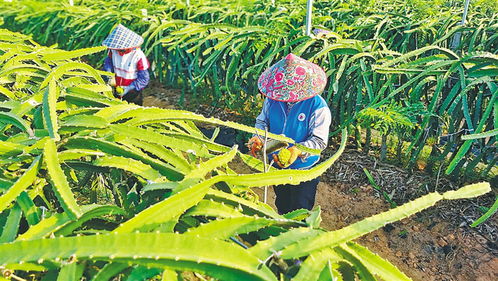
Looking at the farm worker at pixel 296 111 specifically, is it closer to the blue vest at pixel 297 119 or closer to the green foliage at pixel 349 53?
the blue vest at pixel 297 119

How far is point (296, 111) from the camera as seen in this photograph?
2.19 meters

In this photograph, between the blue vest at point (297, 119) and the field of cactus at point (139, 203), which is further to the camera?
the blue vest at point (297, 119)

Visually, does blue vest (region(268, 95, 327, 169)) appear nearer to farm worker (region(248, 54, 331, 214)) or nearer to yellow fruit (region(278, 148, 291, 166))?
farm worker (region(248, 54, 331, 214))

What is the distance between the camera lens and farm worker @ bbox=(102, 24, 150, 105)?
357 centimetres

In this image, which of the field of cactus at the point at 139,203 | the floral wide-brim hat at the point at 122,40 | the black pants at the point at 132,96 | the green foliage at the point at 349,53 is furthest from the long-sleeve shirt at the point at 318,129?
the black pants at the point at 132,96

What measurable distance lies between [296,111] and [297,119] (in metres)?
0.04

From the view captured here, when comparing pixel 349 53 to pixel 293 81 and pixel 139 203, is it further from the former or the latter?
pixel 139 203

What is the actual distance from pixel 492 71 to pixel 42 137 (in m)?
2.38

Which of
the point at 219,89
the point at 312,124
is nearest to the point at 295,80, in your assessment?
the point at 312,124

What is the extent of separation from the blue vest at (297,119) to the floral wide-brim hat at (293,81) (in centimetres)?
12

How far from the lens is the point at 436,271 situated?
7.99 feet

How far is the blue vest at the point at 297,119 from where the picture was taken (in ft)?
7.14

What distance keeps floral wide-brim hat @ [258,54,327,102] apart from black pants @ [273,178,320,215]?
0.54 m

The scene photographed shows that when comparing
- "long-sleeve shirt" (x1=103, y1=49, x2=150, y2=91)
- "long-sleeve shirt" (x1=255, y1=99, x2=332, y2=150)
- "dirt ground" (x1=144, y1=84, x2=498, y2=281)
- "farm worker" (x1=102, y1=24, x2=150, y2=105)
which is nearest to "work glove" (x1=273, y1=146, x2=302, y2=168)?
"long-sleeve shirt" (x1=255, y1=99, x2=332, y2=150)
